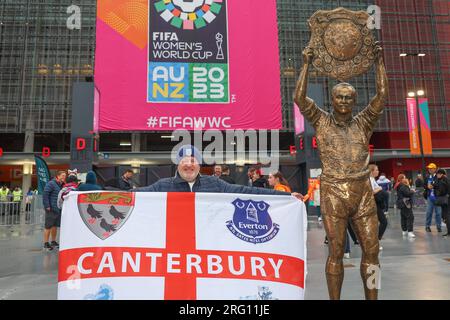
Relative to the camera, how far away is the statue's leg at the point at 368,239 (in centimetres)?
296

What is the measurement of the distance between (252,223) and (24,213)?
16.3 metres

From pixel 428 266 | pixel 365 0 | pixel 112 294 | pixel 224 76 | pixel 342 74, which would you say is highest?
pixel 365 0

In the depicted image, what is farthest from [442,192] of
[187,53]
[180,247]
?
[180,247]

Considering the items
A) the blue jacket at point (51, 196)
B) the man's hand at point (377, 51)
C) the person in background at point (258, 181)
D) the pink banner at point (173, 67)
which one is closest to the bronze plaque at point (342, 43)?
the man's hand at point (377, 51)

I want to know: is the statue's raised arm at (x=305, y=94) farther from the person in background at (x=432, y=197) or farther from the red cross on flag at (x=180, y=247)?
the person in background at (x=432, y=197)

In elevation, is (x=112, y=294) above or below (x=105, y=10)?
below

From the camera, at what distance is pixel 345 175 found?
9.94 feet

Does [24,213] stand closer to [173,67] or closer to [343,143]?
[173,67]

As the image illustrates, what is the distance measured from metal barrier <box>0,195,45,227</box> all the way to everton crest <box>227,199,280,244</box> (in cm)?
1327

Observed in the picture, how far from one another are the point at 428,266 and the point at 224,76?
26.7 ft

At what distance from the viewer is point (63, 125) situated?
33969 mm

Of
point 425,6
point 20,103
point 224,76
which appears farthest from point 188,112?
point 425,6

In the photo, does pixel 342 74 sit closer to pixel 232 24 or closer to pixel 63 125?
pixel 232 24

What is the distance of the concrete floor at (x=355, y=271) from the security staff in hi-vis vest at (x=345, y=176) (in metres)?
1.30
